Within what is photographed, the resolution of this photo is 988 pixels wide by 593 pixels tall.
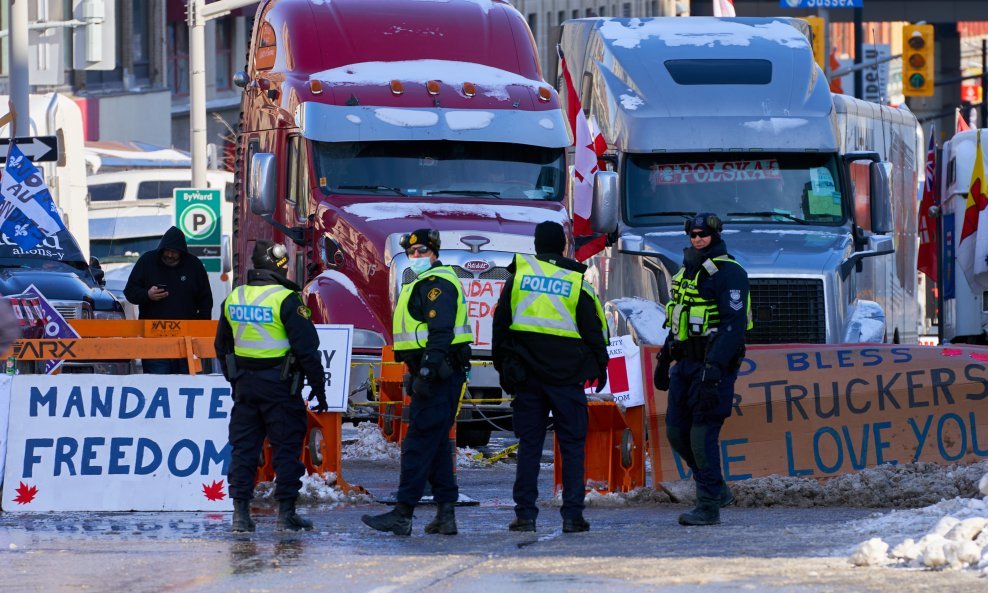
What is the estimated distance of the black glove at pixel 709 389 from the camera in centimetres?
1166

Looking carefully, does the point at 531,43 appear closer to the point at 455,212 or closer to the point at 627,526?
the point at 455,212

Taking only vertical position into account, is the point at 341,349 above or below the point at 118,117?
below

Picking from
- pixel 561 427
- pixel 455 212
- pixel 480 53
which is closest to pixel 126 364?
pixel 455 212

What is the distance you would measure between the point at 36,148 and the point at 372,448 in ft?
22.8

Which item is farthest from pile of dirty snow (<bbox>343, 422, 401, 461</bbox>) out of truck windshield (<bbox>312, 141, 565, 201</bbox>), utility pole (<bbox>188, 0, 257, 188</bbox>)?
utility pole (<bbox>188, 0, 257, 188</bbox>)

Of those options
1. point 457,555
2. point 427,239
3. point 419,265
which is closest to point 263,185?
point 419,265

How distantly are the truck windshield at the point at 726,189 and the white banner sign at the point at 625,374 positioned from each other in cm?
413

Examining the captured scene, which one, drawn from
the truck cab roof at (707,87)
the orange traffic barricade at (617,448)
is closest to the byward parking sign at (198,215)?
the truck cab roof at (707,87)

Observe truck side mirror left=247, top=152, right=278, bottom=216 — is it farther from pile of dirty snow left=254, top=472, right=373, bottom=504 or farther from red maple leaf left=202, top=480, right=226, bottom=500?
red maple leaf left=202, top=480, right=226, bottom=500

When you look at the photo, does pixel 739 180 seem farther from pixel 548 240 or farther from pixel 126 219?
pixel 126 219

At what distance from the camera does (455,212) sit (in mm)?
17578

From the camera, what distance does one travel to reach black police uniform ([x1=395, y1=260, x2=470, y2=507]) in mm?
11455

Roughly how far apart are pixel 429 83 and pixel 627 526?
7106mm

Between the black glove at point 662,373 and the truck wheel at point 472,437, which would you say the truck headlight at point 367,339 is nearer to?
the truck wheel at point 472,437
